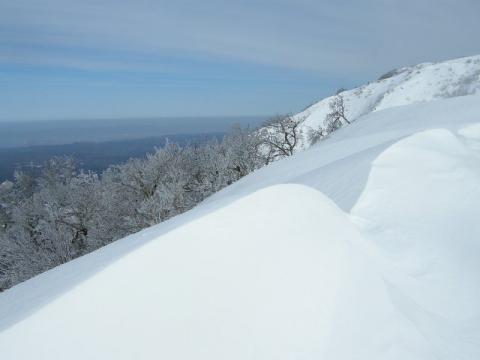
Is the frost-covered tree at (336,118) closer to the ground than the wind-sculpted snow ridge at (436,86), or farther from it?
closer to the ground

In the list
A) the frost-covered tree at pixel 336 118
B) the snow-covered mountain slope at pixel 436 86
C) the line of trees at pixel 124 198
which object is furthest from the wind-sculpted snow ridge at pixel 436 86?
the line of trees at pixel 124 198

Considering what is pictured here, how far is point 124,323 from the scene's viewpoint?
296 centimetres

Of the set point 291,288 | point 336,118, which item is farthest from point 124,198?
point 291,288

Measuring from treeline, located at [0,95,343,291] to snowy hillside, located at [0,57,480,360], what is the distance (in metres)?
16.3

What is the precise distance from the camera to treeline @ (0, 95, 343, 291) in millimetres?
20281

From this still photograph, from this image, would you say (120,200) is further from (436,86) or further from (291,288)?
(436,86)

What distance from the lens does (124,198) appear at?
24.6m

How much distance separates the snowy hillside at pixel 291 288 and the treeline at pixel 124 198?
53.3 feet

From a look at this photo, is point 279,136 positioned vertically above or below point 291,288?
below

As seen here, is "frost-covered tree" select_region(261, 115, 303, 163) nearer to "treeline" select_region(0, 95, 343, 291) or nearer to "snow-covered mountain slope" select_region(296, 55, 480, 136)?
"treeline" select_region(0, 95, 343, 291)

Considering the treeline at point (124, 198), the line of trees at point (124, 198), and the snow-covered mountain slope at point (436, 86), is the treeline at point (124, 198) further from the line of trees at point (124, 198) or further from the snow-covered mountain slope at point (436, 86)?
the snow-covered mountain slope at point (436, 86)

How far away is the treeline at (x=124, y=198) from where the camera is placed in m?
20.3

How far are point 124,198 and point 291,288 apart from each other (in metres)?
23.3

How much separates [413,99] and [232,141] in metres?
22.2
